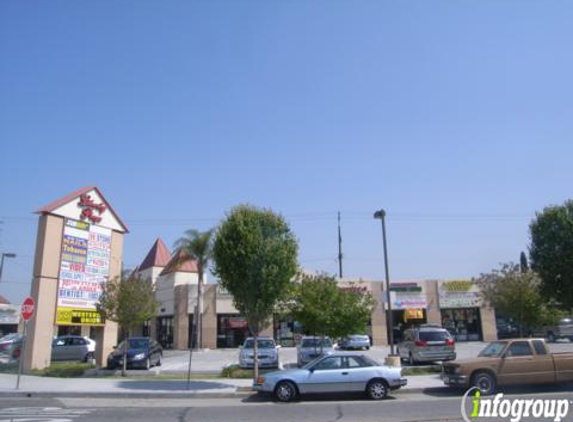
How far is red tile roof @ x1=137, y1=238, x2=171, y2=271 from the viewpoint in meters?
54.0

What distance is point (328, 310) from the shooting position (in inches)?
901

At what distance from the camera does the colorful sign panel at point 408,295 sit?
144ft

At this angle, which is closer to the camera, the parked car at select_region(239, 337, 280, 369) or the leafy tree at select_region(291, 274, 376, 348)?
the leafy tree at select_region(291, 274, 376, 348)

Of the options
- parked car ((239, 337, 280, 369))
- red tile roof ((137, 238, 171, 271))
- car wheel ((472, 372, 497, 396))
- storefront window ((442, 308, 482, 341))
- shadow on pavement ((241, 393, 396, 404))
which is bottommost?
shadow on pavement ((241, 393, 396, 404))

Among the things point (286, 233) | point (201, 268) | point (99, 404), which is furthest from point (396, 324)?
point (99, 404)

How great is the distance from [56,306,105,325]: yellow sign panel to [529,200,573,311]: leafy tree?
19.6 m

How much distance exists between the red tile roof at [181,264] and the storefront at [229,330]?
18.2 feet

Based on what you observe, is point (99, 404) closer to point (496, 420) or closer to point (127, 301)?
point (127, 301)

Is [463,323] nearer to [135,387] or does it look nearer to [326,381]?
[326,381]

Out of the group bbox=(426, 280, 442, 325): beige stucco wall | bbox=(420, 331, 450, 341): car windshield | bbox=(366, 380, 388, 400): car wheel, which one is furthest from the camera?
bbox=(426, 280, 442, 325): beige stucco wall

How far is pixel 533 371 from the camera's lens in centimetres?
1540

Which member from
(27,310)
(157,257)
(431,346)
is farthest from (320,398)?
(157,257)

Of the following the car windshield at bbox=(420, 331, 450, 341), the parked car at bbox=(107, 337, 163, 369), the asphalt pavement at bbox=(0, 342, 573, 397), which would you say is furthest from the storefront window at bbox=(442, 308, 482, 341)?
the parked car at bbox=(107, 337, 163, 369)

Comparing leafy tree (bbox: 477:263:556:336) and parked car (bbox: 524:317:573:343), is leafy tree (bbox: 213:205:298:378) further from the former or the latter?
parked car (bbox: 524:317:573:343)
